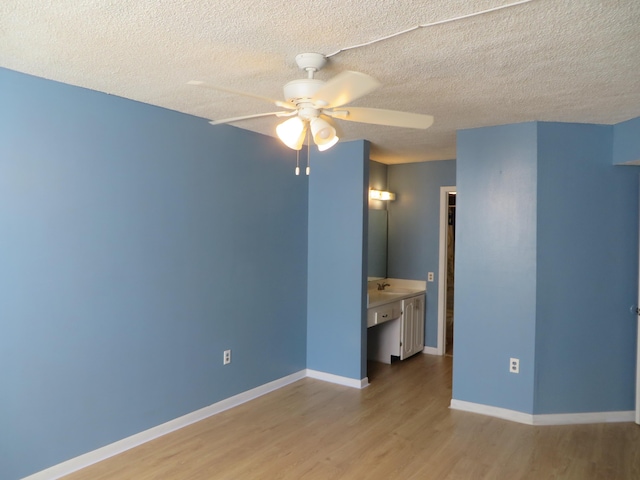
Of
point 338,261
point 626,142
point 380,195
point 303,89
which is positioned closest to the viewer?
point 303,89

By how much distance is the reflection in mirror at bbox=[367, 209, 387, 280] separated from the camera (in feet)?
18.1

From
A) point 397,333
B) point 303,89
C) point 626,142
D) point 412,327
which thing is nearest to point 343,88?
point 303,89

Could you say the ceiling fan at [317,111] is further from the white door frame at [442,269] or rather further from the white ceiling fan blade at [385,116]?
the white door frame at [442,269]

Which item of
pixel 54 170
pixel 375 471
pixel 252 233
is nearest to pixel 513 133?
pixel 252 233

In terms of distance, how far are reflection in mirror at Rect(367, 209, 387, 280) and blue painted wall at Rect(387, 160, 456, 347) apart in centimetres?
11

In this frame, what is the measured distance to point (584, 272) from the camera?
3.66 meters

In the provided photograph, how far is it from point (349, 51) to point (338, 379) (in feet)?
10.6

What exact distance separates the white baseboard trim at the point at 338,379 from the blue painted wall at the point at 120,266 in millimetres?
527

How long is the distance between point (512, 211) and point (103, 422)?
3.30 meters

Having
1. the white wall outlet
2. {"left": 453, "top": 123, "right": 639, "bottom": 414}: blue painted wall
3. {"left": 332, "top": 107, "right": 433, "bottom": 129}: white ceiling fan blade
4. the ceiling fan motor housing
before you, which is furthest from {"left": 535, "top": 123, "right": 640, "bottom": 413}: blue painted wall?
the ceiling fan motor housing

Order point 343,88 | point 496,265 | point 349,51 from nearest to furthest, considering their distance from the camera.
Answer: point 343,88 < point 349,51 < point 496,265

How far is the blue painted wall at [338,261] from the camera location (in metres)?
4.41

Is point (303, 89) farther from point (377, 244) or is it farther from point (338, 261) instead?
point (377, 244)

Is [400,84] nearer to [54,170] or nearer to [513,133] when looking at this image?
[513,133]
